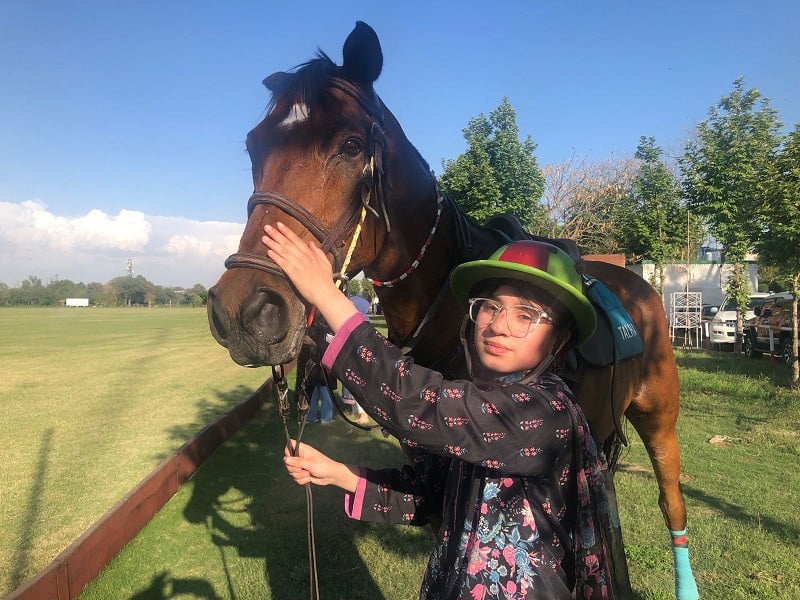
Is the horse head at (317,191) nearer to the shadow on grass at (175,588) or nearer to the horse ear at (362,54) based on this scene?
the horse ear at (362,54)

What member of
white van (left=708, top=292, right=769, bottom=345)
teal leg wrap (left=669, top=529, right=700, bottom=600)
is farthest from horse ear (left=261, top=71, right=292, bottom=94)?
white van (left=708, top=292, right=769, bottom=345)

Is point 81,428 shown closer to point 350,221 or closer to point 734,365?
point 350,221

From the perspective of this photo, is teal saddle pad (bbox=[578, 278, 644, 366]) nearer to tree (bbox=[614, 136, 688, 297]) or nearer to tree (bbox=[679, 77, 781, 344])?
tree (bbox=[679, 77, 781, 344])

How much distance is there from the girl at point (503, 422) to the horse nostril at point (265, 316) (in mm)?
137

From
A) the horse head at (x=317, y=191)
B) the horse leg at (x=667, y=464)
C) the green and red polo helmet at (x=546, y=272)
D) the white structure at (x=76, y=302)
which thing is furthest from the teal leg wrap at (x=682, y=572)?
the white structure at (x=76, y=302)

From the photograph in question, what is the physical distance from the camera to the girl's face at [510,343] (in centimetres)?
158

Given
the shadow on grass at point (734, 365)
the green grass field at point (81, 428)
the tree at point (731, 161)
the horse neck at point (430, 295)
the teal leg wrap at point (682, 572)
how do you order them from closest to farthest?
the horse neck at point (430, 295) → the teal leg wrap at point (682, 572) → the green grass field at point (81, 428) → the shadow on grass at point (734, 365) → the tree at point (731, 161)

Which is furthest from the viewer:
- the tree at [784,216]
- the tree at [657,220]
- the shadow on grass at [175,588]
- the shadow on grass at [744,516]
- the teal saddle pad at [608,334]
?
the tree at [657,220]

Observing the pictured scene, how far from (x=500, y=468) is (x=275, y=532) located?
4.14 metres

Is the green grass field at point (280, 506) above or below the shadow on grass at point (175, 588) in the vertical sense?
above

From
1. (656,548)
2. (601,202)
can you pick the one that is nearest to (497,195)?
(656,548)

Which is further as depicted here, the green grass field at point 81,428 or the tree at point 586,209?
the tree at point 586,209

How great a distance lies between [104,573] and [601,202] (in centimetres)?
3093

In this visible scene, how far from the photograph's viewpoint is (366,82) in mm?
2227
